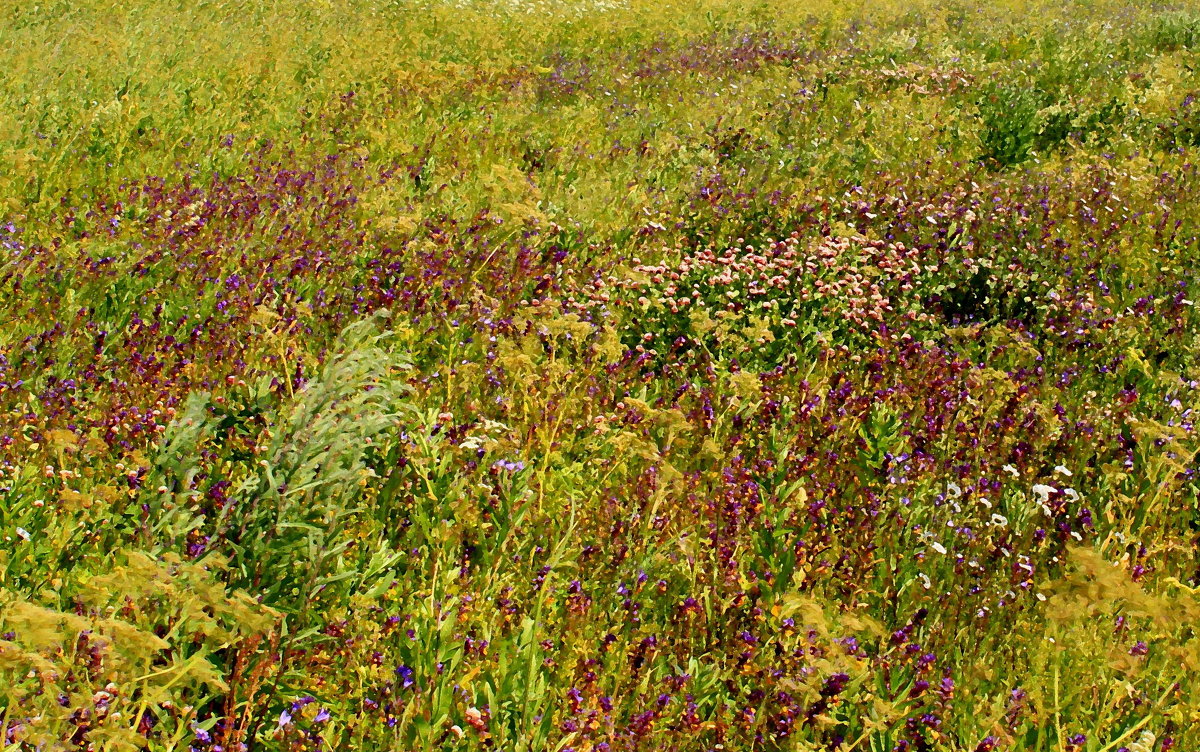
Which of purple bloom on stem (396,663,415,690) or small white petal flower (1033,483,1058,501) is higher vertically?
small white petal flower (1033,483,1058,501)

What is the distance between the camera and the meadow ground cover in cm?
282

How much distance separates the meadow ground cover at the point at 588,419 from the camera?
9.26ft

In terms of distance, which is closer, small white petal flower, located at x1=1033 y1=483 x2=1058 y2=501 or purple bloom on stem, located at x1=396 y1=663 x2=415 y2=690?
purple bloom on stem, located at x1=396 y1=663 x2=415 y2=690

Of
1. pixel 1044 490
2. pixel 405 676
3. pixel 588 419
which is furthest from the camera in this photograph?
pixel 588 419

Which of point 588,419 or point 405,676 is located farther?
point 588,419

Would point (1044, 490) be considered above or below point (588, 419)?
above

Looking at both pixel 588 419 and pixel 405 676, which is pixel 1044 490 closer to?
pixel 588 419

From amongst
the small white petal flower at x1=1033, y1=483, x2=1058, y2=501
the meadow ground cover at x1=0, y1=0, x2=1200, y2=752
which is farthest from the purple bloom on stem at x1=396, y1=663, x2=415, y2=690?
the small white petal flower at x1=1033, y1=483, x2=1058, y2=501

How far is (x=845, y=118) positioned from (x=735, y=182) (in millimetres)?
2372

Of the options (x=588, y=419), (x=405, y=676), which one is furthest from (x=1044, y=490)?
(x=405, y=676)

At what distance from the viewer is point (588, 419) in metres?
4.45

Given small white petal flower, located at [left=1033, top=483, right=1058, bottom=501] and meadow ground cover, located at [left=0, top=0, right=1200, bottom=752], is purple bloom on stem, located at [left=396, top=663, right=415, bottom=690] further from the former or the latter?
small white petal flower, located at [left=1033, top=483, right=1058, bottom=501]

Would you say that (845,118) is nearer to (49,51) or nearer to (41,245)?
(41,245)

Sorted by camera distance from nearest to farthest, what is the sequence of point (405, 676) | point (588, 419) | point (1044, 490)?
point (405, 676) → point (1044, 490) → point (588, 419)
